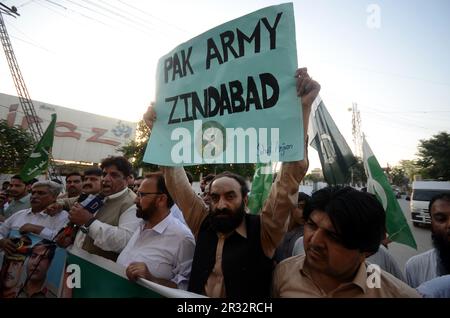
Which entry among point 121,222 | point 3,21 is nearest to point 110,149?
point 3,21

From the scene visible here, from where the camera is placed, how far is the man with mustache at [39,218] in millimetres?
2938

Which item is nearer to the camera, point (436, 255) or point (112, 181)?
point (436, 255)

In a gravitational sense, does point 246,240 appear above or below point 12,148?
below

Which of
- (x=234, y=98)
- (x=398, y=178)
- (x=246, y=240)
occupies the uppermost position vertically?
(x=398, y=178)

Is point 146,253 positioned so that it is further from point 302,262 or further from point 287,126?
point 287,126

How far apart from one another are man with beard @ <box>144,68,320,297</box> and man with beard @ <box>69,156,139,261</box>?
0.89m

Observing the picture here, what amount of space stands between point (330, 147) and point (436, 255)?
1.35 meters

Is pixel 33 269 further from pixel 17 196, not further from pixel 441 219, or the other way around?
pixel 441 219

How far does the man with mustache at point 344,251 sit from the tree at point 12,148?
20.0 metres

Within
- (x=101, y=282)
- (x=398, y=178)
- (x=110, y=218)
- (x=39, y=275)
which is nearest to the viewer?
(x=101, y=282)

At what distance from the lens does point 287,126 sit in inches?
60.7

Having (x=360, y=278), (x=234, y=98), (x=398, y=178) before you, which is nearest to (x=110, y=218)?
(x=234, y=98)

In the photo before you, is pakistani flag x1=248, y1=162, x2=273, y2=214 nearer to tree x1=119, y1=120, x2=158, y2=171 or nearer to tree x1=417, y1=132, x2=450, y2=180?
tree x1=119, y1=120, x2=158, y2=171

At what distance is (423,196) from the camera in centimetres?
1254
